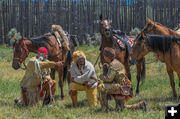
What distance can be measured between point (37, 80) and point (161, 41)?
10.2ft

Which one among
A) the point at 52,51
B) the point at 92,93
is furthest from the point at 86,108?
the point at 52,51

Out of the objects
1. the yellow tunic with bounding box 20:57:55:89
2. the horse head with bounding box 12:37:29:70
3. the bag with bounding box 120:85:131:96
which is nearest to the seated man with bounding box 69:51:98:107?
the yellow tunic with bounding box 20:57:55:89

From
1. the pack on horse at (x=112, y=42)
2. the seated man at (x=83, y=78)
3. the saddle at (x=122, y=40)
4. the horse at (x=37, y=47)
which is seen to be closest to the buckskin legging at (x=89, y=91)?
the seated man at (x=83, y=78)

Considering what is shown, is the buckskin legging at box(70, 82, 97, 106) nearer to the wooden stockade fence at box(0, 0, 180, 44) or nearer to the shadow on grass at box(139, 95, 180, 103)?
the shadow on grass at box(139, 95, 180, 103)

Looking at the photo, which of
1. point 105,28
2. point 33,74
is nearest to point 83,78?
point 33,74

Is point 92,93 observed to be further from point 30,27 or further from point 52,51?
point 30,27

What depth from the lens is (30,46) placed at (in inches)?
377

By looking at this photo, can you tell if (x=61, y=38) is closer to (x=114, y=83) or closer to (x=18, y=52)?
(x=18, y=52)

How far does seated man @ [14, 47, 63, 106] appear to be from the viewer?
26.6 ft

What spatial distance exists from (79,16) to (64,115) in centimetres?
1261

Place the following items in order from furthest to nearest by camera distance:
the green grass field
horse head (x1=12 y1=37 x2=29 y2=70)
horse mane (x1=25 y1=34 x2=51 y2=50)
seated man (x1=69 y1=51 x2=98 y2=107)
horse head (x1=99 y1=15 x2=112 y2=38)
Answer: horse mane (x1=25 y1=34 x2=51 y2=50)
horse head (x1=99 y1=15 x2=112 y2=38)
horse head (x1=12 y1=37 x2=29 y2=70)
seated man (x1=69 y1=51 x2=98 y2=107)
the green grass field

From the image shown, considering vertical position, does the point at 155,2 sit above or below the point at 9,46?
above

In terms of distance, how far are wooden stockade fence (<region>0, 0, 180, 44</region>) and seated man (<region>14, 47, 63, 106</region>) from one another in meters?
10.8

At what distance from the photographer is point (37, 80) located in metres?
8.30
